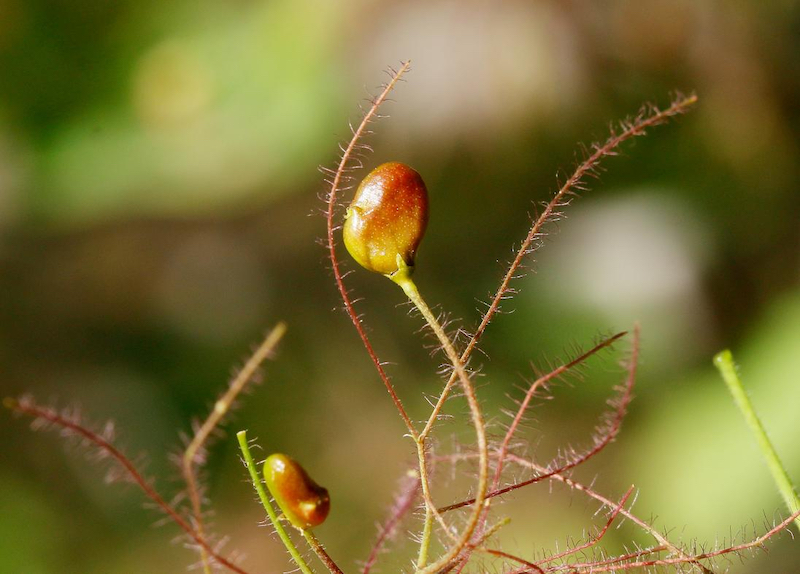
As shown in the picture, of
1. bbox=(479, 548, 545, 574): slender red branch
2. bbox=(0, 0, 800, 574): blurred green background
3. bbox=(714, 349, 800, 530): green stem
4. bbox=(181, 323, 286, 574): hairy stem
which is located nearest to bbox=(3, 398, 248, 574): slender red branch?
bbox=(181, 323, 286, 574): hairy stem

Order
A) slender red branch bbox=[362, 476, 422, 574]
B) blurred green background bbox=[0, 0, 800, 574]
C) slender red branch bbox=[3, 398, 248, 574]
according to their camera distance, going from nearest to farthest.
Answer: slender red branch bbox=[3, 398, 248, 574] < slender red branch bbox=[362, 476, 422, 574] < blurred green background bbox=[0, 0, 800, 574]

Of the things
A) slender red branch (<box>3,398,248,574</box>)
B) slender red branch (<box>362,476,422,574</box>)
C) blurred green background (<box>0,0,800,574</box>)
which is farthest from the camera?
blurred green background (<box>0,0,800,574</box>)

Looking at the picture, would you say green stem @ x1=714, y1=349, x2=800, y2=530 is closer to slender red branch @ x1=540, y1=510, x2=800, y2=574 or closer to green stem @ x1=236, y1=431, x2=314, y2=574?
slender red branch @ x1=540, y1=510, x2=800, y2=574

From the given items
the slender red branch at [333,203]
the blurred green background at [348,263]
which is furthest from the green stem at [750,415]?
the blurred green background at [348,263]

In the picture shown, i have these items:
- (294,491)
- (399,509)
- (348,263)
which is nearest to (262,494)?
(294,491)

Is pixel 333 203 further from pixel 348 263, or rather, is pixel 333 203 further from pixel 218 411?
pixel 348 263

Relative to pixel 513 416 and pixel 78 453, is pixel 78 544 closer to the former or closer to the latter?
pixel 78 453
